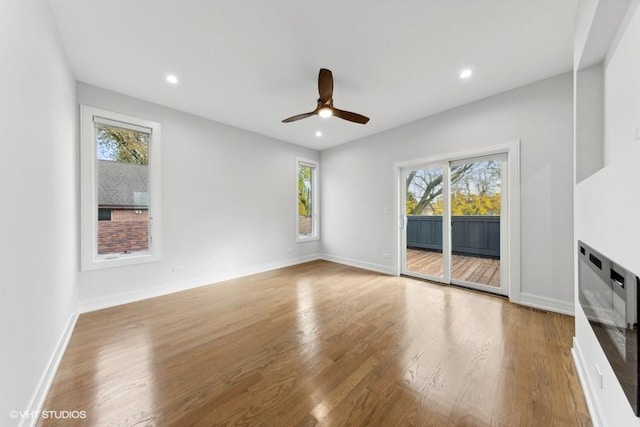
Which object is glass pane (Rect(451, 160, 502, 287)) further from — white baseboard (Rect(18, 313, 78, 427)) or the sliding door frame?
white baseboard (Rect(18, 313, 78, 427))

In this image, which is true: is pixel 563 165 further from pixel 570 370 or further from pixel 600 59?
pixel 570 370

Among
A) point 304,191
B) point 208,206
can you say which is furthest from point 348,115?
point 304,191

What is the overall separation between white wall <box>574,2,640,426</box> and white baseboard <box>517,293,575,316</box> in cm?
113

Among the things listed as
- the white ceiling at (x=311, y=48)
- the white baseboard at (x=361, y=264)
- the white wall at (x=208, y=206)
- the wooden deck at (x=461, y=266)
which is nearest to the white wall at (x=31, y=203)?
the white ceiling at (x=311, y=48)

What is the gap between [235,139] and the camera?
412 cm

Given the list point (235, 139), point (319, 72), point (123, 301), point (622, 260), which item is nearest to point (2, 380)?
point (123, 301)

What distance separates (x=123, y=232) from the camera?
3107 millimetres

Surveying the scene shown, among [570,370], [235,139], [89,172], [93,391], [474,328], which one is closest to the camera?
[93,391]

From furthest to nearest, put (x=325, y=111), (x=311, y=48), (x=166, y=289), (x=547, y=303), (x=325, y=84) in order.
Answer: (x=166, y=289) → (x=547, y=303) → (x=325, y=111) → (x=325, y=84) → (x=311, y=48)

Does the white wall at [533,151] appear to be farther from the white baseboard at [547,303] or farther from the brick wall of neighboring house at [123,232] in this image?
the brick wall of neighboring house at [123,232]

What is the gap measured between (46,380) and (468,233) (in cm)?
461

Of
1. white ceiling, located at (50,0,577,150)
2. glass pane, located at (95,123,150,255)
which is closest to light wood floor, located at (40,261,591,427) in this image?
glass pane, located at (95,123,150,255)

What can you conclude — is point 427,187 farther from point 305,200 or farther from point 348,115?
point 305,200

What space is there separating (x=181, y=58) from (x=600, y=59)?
11.4 ft
